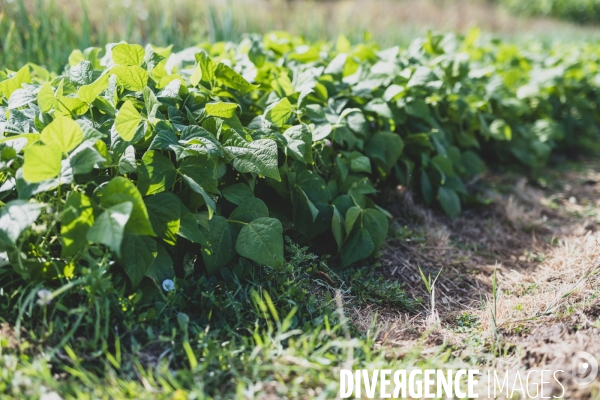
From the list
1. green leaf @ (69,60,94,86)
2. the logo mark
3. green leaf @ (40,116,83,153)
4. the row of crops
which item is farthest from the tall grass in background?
the row of crops

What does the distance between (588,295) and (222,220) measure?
1300 mm

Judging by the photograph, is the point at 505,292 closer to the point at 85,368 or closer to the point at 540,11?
the point at 85,368

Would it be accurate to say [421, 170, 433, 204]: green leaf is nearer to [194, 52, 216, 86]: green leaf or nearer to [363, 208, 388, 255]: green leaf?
[363, 208, 388, 255]: green leaf

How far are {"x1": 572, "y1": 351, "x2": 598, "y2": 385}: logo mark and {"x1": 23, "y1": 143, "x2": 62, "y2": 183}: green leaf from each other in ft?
4.98

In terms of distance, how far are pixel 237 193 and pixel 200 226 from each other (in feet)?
0.60

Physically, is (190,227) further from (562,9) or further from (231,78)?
(562,9)

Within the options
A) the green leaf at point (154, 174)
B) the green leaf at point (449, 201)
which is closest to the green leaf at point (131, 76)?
the green leaf at point (154, 174)

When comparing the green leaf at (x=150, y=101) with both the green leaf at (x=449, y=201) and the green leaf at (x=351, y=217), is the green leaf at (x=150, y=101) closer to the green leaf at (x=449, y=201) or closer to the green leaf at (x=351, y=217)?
the green leaf at (x=351, y=217)

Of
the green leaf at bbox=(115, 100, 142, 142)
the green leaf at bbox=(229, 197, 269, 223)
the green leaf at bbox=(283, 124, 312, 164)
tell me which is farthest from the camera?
the green leaf at bbox=(283, 124, 312, 164)

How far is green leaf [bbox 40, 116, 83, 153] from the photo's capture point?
1503mm

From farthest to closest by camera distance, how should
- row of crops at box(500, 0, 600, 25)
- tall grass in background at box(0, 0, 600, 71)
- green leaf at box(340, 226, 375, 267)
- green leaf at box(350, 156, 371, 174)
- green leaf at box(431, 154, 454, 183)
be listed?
1. row of crops at box(500, 0, 600, 25)
2. tall grass in background at box(0, 0, 600, 71)
3. green leaf at box(431, 154, 454, 183)
4. green leaf at box(350, 156, 371, 174)
5. green leaf at box(340, 226, 375, 267)

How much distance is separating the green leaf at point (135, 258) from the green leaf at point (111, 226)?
15 centimetres

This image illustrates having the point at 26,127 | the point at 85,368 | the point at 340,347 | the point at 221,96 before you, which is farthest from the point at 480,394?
the point at 26,127

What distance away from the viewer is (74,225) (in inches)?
57.6
